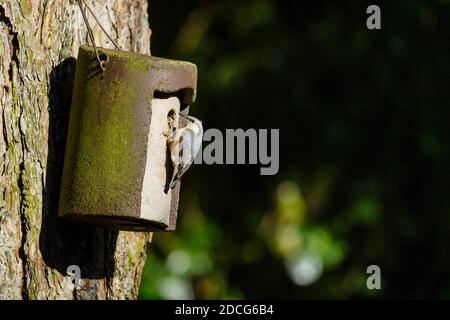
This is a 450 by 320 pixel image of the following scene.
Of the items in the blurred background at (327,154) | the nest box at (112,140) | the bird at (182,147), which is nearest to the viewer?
the nest box at (112,140)

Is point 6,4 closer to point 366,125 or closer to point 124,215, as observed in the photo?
point 124,215

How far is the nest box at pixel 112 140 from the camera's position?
3229 mm

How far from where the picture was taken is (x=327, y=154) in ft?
19.6

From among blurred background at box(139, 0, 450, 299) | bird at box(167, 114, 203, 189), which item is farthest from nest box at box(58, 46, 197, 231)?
blurred background at box(139, 0, 450, 299)

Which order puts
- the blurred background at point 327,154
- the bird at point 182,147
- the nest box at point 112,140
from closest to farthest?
the nest box at point 112,140 < the bird at point 182,147 < the blurred background at point 327,154

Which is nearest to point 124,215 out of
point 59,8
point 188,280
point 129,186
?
point 129,186

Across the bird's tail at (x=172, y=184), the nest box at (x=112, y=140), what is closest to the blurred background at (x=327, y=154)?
the bird's tail at (x=172, y=184)

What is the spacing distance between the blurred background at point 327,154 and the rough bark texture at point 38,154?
8.02ft

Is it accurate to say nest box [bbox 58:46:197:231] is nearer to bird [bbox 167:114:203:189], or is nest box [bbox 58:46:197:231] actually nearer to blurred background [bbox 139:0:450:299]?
bird [bbox 167:114:203:189]

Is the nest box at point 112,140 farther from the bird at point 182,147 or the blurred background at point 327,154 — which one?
the blurred background at point 327,154

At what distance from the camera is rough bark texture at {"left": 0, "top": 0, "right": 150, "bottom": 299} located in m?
3.25

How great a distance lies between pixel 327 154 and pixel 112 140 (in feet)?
9.39

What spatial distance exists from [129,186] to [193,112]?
281 centimetres

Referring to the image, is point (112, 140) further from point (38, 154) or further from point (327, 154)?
point (327, 154)
